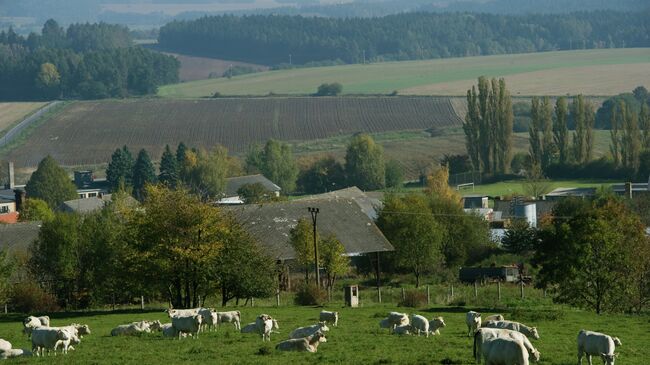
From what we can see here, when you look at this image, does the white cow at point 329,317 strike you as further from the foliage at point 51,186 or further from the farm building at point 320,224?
the foliage at point 51,186

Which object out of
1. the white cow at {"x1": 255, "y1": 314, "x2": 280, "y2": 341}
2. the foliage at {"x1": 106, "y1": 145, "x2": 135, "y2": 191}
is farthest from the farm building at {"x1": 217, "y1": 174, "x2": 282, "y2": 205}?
the white cow at {"x1": 255, "y1": 314, "x2": 280, "y2": 341}

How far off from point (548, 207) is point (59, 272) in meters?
40.4

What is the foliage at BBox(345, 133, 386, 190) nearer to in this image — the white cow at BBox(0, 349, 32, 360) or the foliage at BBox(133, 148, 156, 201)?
the foliage at BBox(133, 148, 156, 201)

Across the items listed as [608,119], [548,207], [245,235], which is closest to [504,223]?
[548,207]

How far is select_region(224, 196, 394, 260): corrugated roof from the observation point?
5647cm

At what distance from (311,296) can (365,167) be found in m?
68.2

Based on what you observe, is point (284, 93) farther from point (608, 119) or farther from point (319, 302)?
point (319, 302)

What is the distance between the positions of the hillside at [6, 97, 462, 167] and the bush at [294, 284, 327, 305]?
89452 millimetres

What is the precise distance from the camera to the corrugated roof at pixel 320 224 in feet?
185

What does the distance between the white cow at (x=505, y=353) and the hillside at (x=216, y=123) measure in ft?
363

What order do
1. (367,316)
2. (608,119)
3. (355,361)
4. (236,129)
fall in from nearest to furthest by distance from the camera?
1. (355,361)
2. (367,316)
3. (608,119)
4. (236,129)

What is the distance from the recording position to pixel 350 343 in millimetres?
28984

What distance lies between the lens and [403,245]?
200ft

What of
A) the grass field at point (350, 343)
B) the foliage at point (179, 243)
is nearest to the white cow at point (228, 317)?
the grass field at point (350, 343)
